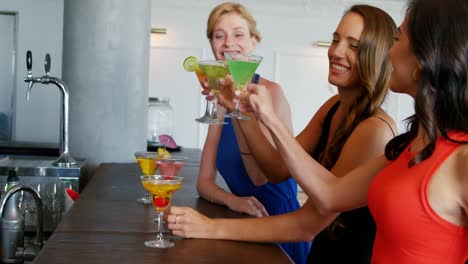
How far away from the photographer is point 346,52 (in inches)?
80.9

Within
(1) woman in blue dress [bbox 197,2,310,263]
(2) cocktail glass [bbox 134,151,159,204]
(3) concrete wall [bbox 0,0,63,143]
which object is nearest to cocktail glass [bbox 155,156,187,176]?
(2) cocktail glass [bbox 134,151,159,204]

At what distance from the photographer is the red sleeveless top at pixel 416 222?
1365 millimetres

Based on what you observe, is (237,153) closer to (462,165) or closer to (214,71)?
(214,71)

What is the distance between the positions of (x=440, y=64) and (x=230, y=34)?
1.30 m

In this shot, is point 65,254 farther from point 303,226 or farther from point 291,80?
point 291,80

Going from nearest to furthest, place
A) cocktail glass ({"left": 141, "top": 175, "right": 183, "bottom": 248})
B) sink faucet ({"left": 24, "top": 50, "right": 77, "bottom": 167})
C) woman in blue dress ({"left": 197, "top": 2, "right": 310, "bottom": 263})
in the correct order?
cocktail glass ({"left": 141, "top": 175, "right": 183, "bottom": 248})
woman in blue dress ({"left": 197, "top": 2, "right": 310, "bottom": 263})
sink faucet ({"left": 24, "top": 50, "right": 77, "bottom": 167})

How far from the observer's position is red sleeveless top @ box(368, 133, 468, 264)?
137 centimetres

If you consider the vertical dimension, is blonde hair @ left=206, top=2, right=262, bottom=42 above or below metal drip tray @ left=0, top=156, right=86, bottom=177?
above

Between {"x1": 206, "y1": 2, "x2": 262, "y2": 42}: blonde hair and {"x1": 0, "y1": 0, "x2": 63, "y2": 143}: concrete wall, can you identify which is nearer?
{"x1": 206, "y1": 2, "x2": 262, "y2": 42}: blonde hair

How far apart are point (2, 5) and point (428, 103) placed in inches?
272

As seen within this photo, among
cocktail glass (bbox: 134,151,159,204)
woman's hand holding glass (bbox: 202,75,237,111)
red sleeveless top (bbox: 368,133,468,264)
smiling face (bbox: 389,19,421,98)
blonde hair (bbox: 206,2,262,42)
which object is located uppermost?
blonde hair (bbox: 206,2,262,42)

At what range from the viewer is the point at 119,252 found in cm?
175

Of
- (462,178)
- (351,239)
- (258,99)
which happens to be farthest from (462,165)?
(351,239)

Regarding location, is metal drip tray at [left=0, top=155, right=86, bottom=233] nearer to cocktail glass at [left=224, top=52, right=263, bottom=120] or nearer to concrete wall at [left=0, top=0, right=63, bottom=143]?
cocktail glass at [left=224, top=52, right=263, bottom=120]
